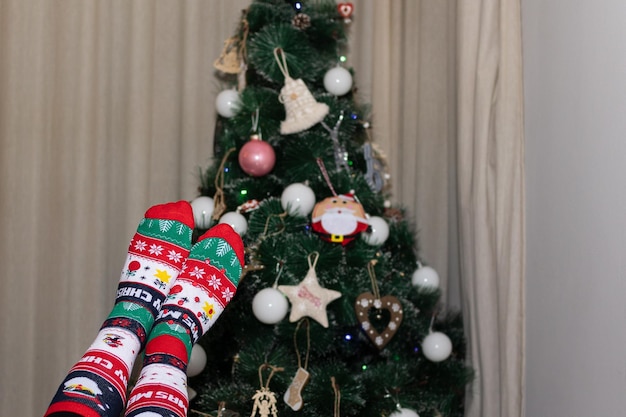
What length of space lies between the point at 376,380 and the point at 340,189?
1.50ft

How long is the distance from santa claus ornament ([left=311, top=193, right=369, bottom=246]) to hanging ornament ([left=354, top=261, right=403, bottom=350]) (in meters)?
0.09

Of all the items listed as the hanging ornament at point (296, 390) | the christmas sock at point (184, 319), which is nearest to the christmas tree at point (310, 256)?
the hanging ornament at point (296, 390)

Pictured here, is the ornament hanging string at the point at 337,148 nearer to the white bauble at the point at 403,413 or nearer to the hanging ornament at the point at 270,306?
the hanging ornament at the point at 270,306

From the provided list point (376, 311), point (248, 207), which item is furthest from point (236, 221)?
point (376, 311)

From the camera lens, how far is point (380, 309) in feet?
5.51

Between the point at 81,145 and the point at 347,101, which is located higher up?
the point at 347,101

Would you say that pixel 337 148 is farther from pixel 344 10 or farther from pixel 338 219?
pixel 344 10

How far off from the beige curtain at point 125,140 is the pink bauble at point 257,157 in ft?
1.62

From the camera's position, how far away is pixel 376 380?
162cm

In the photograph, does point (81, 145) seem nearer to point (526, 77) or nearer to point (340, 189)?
point (340, 189)

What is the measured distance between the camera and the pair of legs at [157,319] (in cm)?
106

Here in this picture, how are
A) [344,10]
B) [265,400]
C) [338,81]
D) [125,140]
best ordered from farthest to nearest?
[125,140]
[344,10]
[338,81]
[265,400]

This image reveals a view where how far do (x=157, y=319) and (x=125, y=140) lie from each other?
3.02ft

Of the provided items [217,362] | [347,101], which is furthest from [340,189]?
[217,362]
